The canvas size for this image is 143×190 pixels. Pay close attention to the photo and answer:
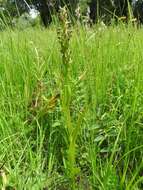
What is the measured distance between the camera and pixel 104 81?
1.65m

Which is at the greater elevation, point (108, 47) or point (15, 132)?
point (108, 47)

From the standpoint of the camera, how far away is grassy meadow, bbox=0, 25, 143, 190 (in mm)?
1282

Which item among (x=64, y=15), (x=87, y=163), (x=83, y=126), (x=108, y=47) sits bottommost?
(x=87, y=163)

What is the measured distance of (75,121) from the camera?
1510 mm

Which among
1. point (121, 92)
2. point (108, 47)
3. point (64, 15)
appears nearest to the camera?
point (64, 15)

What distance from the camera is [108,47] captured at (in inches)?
77.2

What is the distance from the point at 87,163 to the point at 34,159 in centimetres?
18

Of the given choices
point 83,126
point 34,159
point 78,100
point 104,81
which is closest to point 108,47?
point 104,81

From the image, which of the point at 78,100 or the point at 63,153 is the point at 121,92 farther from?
the point at 63,153

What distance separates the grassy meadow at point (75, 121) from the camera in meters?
1.28

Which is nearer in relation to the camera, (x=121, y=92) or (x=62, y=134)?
(x=62, y=134)

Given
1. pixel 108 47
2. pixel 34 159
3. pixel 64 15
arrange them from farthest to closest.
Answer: pixel 108 47, pixel 34 159, pixel 64 15

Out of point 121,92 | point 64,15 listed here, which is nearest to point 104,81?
point 121,92

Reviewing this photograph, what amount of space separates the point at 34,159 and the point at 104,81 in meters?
0.44
